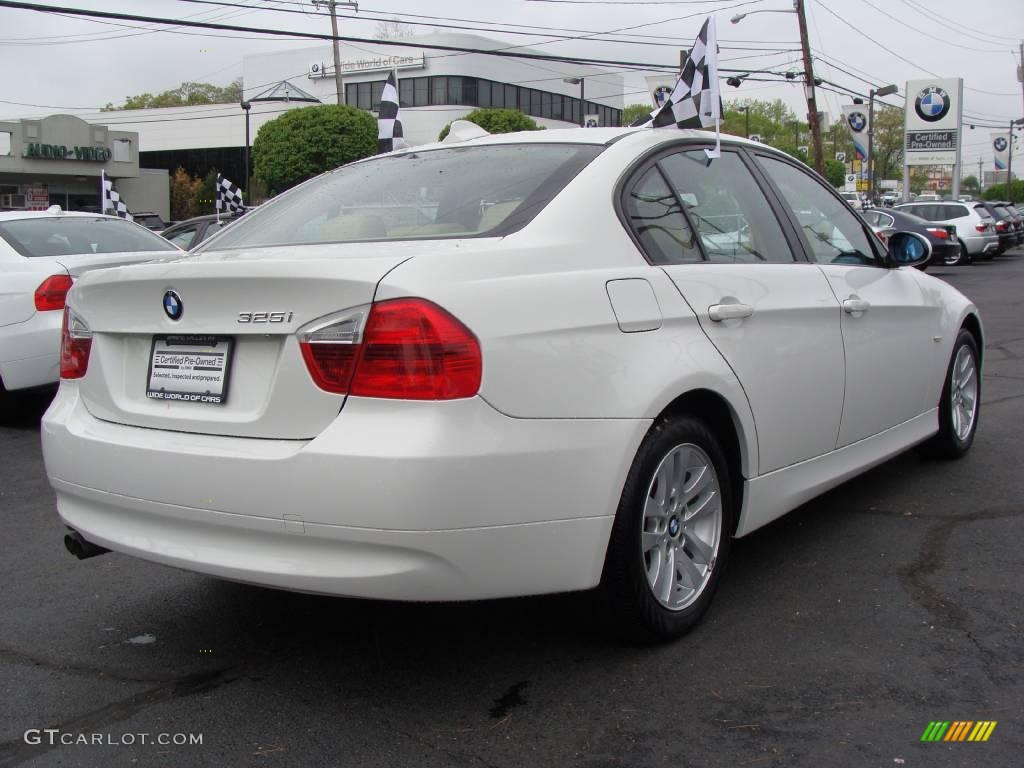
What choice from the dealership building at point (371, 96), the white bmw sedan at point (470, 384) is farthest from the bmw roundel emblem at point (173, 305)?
the dealership building at point (371, 96)

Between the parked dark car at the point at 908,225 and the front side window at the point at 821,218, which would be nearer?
the front side window at the point at 821,218

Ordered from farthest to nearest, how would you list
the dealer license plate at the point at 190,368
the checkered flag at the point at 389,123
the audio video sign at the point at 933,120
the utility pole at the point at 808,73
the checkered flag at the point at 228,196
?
the audio video sign at the point at 933,120 < the utility pole at the point at 808,73 < the checkered flag at the point at 228,196 < the checkered flag at the point at 389,123 < the dealer license plate at the point at 190,368

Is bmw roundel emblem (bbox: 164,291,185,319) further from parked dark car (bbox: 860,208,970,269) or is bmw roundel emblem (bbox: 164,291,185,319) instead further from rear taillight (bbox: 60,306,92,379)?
parked dark car (bbox: 860,208,970,269)

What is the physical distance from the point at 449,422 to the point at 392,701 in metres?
0.92

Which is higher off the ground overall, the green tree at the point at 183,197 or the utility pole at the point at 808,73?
the utility pole at the point at 808,73

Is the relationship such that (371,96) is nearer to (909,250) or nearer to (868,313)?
(909,250)

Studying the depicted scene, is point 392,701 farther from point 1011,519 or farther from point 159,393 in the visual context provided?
point 1011,519

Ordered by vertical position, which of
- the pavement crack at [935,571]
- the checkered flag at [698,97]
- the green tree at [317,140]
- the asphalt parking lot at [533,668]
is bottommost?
the asphalt parking lot at [533,668]

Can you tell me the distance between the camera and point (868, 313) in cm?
446

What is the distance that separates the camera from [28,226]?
7.66 meters

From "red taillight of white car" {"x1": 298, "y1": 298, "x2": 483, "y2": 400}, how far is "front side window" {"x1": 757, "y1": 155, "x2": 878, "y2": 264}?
217cm

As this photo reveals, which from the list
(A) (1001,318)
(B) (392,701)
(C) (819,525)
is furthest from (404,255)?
(A) (1001,318)

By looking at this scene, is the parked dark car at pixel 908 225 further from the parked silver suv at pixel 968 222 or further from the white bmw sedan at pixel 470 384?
the white bmw sedan at pixel 470 384

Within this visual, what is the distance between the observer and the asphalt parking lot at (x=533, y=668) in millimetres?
2771
